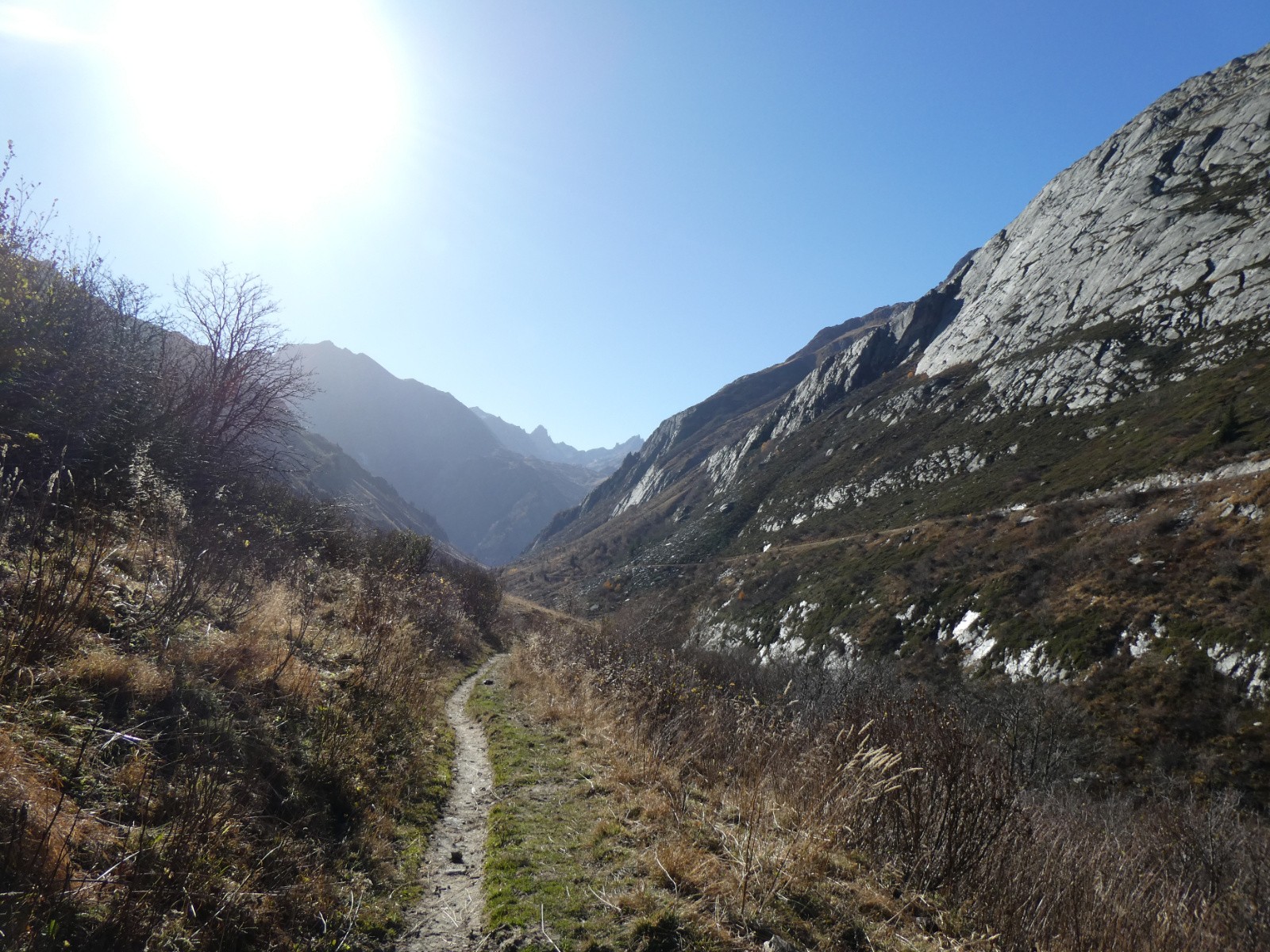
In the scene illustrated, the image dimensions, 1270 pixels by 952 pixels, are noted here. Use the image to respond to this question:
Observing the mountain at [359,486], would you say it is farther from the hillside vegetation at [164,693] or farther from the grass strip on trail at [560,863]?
the grass strip on trail at [560,863]

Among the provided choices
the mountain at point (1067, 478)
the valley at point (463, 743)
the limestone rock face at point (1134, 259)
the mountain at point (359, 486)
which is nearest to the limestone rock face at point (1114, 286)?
the limestone rock face at point (1134, 259)

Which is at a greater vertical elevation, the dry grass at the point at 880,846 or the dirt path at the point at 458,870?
the dry grass at the point at 880,846

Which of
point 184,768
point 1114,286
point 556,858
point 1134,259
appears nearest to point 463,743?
point 556,858

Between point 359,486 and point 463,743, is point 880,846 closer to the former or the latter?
point 463,743

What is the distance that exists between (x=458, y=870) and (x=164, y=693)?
312 cm

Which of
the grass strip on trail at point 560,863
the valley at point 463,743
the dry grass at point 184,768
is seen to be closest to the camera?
the dry grass at point 184,768

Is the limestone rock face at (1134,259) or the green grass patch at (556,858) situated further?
the limestone rock face at (1134,259)

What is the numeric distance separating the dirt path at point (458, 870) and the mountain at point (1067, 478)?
2891cm

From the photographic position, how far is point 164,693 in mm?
4660

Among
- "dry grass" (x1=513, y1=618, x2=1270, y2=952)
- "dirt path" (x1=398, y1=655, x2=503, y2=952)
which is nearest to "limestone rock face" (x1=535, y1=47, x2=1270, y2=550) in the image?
"dry grass" (x1=513, y1=618, x2=1270, y2=952)

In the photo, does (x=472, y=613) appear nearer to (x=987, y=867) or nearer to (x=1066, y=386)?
(x=987, y=867)

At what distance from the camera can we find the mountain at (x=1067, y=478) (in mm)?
27859

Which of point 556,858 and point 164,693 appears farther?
point 556,858

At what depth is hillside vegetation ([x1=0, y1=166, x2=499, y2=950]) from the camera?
2.96 meters
